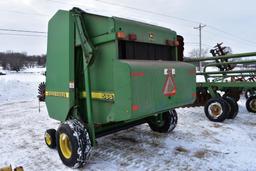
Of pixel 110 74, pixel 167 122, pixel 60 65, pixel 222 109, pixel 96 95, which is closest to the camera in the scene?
pixel 110 74

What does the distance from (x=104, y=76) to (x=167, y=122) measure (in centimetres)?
230

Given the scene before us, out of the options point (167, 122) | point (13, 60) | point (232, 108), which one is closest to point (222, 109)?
point (232, 108)

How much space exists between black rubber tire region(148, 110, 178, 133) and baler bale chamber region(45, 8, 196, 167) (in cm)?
109

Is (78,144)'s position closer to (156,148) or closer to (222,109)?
(156,148)

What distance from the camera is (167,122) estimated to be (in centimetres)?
507

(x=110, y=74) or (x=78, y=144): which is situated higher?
(x=110, y=74)

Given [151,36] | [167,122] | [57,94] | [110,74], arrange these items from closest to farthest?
1. [110,74]
2. [151,36]
3. [57,94]
4. [167,122]

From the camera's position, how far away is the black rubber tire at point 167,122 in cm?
501

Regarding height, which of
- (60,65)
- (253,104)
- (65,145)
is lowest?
(65,145)

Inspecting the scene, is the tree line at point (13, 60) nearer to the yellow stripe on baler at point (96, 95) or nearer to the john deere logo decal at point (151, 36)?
the yellow stripe on baler at point (96, 95)

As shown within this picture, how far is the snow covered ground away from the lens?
11.6 feet

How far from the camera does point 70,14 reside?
11.7 ft

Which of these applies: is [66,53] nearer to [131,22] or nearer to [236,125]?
[131,22]

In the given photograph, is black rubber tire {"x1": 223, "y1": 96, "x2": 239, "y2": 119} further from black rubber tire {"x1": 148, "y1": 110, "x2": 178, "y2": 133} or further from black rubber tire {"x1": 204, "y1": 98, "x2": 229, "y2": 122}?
black rubber tire {"x1": 148, "y1": 110, "x2": 178, "y2": 133}
